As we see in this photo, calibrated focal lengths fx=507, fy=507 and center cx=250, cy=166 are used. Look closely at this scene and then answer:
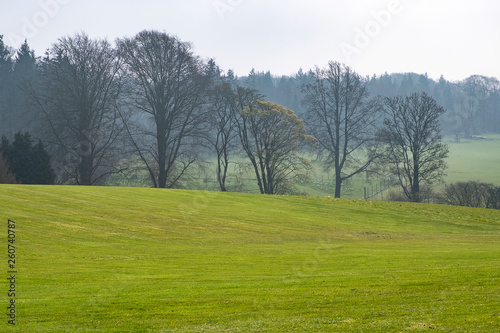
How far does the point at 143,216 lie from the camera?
31.1 m

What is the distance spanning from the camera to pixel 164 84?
55281 mm

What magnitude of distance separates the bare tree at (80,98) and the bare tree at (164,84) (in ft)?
8.77

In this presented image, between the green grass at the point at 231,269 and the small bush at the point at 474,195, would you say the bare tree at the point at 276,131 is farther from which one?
the small bush at the point at 474,195

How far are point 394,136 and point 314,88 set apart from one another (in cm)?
1110

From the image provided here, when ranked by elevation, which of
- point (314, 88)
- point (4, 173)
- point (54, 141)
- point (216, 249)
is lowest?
point (216, 249)

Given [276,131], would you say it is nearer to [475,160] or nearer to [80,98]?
[80,98]

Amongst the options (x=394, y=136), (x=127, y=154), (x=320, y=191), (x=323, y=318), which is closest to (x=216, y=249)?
(x=323, y=318)

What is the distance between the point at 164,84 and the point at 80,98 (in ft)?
30.3

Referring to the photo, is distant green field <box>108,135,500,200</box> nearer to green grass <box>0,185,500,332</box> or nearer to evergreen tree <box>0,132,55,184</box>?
evergreen tree <box>0,132,55,184</box>

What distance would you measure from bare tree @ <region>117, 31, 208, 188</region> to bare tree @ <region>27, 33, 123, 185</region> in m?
2.67

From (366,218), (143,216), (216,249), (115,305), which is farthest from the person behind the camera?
(366,218)

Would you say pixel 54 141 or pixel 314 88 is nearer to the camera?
pixel 54 141

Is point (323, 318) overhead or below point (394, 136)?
below

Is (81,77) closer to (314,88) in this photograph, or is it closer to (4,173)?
(4,173)
